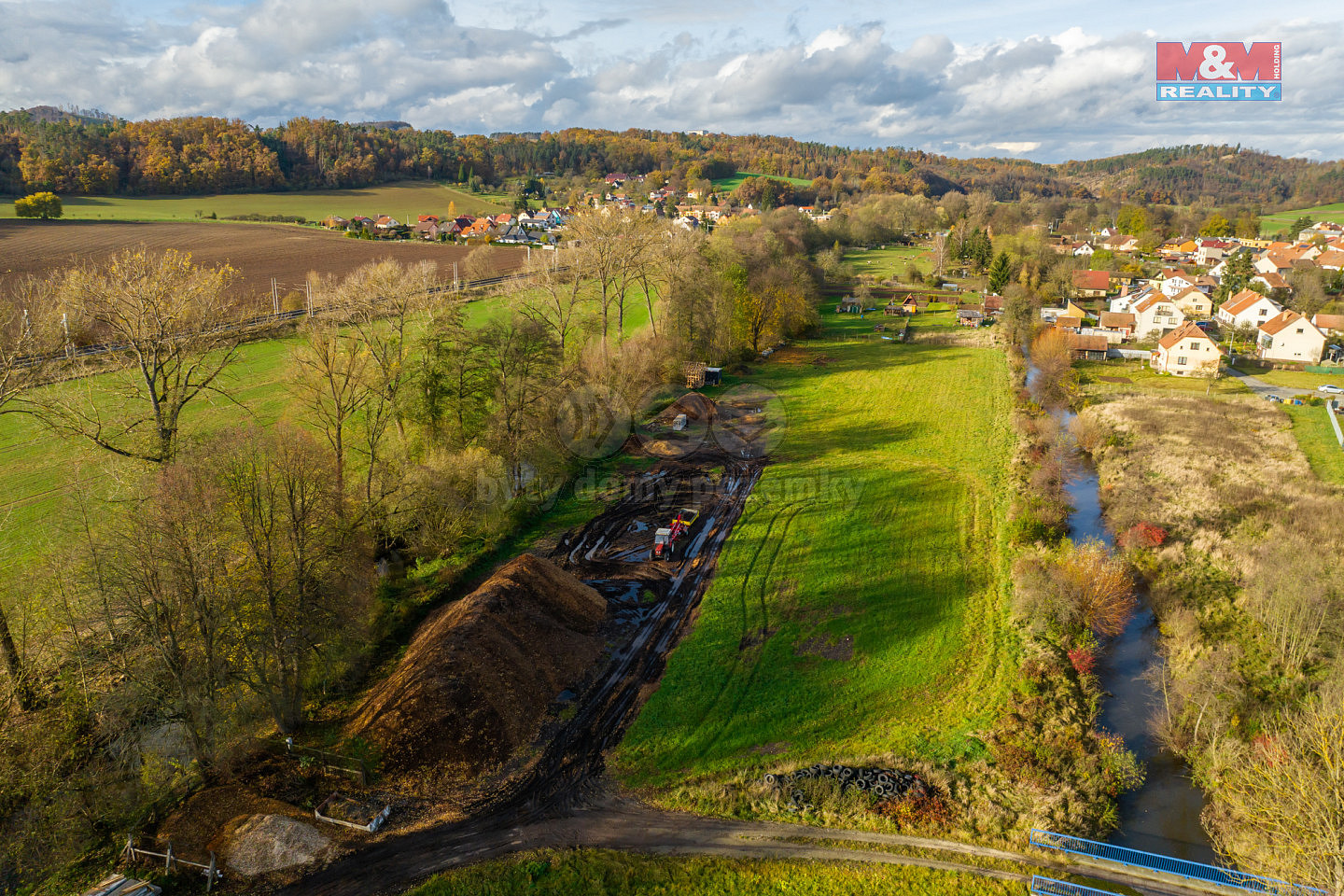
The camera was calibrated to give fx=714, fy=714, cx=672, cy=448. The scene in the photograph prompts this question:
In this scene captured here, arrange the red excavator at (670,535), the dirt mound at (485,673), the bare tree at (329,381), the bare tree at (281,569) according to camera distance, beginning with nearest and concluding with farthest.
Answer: the bare tree at (281,569) < the dirt mound at (485,673) < the bare tree at (329,381) < the red excavator at (670,535)

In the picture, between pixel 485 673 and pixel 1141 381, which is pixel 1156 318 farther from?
pixel 485 673

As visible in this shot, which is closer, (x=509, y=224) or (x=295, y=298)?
(x=295, y=298)

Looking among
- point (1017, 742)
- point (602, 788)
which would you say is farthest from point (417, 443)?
point (1017, 742)

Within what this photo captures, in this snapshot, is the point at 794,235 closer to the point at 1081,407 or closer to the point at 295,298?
the point at 1081,407

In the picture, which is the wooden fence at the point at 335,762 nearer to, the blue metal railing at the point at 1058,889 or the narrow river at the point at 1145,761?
the blue metal railing at the point at 1058,889

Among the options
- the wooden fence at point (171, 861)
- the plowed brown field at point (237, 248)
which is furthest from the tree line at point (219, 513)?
the plowed brown field at point (237, 248)

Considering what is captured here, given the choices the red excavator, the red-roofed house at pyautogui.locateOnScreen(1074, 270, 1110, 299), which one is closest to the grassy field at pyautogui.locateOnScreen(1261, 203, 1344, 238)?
the red-roofed house at pyautogui.locateOnScreen(1074, 270, 1110, 299)
